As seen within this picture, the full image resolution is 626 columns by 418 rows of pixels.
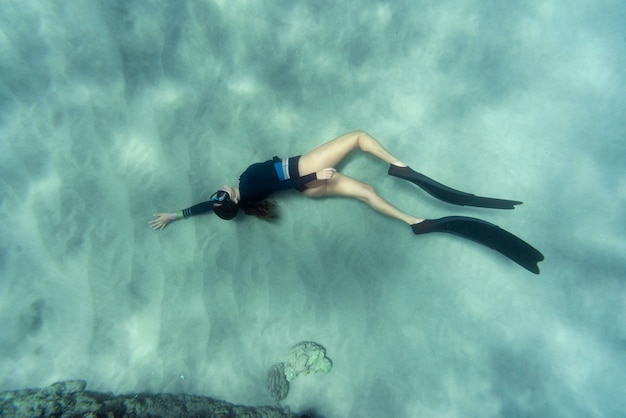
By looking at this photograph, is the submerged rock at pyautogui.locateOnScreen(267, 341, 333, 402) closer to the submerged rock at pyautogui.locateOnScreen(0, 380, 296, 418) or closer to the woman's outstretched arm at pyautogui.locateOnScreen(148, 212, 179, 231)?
the submerged rock at pyautogui.locateOnScreen(0, 380, 296, 418)

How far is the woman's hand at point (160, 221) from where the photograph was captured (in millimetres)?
5172

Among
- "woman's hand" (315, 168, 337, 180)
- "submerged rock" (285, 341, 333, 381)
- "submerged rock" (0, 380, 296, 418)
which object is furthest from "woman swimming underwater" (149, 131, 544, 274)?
"submerged rock" (0, 380, 296, 418)

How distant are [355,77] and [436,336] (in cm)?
436

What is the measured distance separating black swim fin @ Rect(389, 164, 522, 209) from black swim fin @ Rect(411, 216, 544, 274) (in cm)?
31

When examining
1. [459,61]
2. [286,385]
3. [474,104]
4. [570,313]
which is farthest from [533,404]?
[459,61]

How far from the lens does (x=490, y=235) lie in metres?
4.89

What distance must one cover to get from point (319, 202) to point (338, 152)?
939 millimetres

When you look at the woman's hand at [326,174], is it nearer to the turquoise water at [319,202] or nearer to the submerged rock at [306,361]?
the turquoise water at [319,202]

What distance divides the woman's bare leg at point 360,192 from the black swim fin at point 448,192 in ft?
1.48

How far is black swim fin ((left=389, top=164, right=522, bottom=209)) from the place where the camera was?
4902 mm

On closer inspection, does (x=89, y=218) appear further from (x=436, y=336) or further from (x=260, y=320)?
(x=436, y=336)

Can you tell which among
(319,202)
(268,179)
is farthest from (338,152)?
(268,179)

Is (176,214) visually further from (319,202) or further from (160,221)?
(319,202)

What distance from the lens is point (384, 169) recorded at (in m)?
5.54
